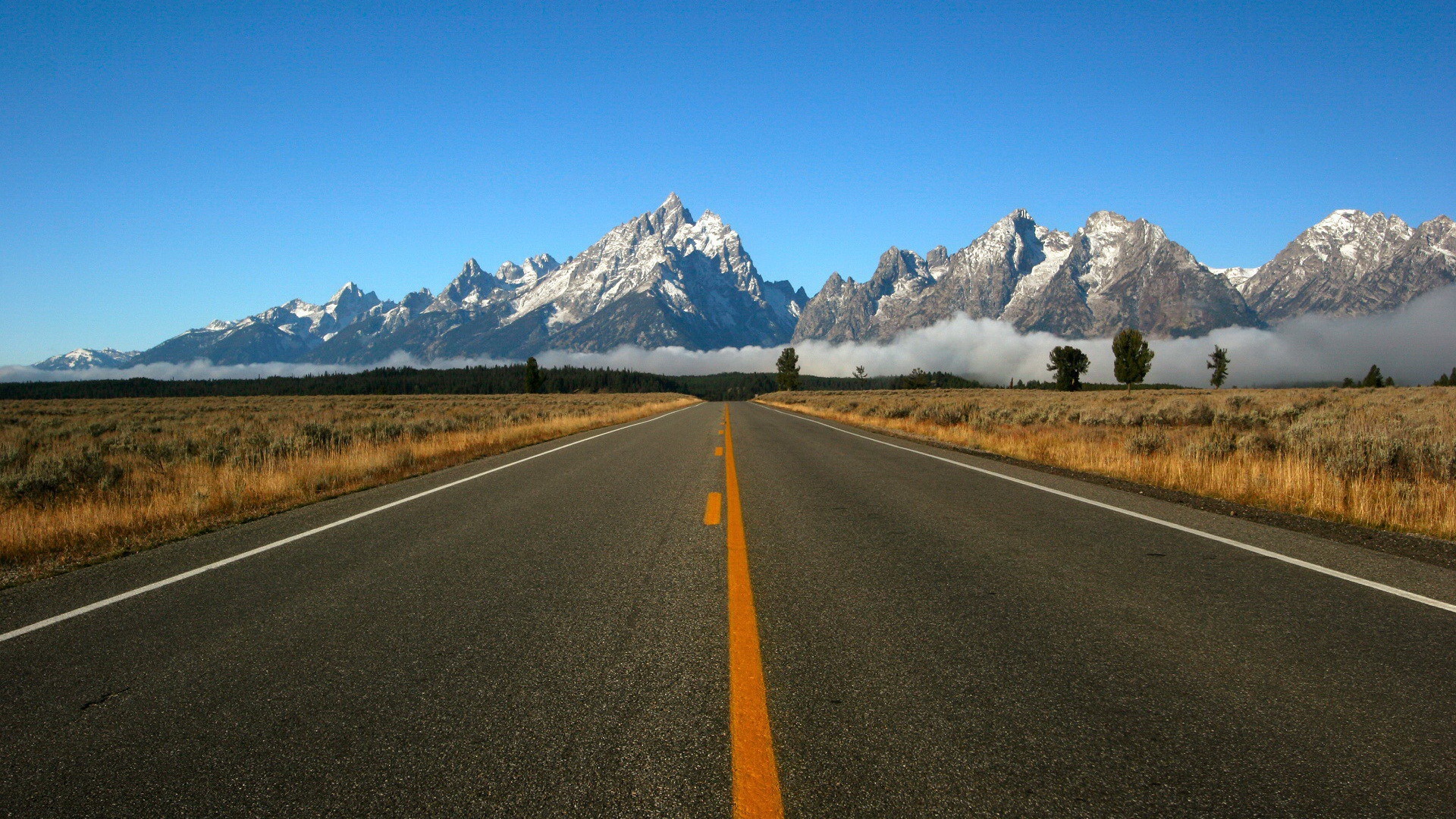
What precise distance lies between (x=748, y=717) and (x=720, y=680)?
→ 39 cm

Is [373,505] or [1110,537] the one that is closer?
[1110,537]

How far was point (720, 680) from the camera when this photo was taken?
3.10 meters

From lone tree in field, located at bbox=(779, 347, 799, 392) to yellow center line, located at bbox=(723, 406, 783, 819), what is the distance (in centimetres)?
11614

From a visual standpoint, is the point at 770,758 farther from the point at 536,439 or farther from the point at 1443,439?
the point at 536,439

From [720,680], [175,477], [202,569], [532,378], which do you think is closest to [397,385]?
[532,378]

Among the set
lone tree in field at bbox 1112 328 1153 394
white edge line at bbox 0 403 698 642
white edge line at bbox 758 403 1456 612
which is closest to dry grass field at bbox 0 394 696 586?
white edge line at bbox 0 403 698 642

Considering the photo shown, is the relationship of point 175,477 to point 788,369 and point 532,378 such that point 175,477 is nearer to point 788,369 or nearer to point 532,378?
point 532,378

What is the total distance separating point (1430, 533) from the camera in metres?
6.50

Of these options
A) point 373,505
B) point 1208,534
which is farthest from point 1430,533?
point 373,505

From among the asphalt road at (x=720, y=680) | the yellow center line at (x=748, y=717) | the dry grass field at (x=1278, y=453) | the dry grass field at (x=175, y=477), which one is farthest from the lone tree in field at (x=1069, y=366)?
the yellow center line at (x=748, y=717)

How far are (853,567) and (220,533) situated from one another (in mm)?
6776

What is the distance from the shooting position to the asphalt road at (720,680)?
2.31 m

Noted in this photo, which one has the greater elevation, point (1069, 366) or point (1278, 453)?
Answer: point (1069, 366)

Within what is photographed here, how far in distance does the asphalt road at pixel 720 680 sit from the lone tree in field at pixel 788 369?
11494 centimetres
